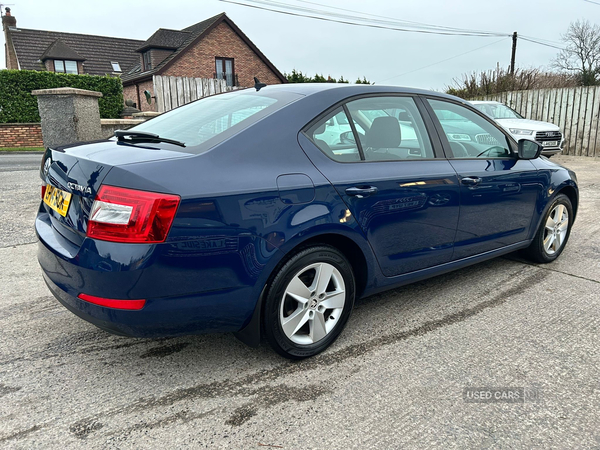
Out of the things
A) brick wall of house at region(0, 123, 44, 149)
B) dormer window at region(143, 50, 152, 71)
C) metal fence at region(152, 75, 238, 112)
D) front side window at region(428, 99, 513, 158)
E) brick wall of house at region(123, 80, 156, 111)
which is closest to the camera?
front side window at region(428, 99, 513, 158)

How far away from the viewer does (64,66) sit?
3088cm

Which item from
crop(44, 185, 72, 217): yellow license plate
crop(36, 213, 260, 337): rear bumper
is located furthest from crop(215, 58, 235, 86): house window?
crop(36, 213, 260, 337): rear bumper

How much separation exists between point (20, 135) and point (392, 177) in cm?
2032

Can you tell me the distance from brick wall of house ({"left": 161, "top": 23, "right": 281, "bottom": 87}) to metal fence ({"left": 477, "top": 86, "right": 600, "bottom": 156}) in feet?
60.0

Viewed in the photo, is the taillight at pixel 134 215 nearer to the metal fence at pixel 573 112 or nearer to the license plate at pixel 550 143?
the license plate at pixel 550 143

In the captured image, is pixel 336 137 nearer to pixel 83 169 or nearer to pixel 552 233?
pixel 83 169

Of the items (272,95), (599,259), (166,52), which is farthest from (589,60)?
(272,95)

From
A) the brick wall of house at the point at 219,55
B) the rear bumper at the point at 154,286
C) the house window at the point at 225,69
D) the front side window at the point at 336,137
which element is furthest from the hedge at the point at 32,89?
the rear bumper at the point at 154,286

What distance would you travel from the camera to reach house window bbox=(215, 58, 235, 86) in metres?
30.5

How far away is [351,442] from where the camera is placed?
2078mm

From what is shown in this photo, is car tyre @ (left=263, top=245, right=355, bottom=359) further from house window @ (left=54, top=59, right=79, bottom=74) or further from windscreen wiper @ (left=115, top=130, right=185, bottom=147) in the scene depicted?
house window @ (left=54, top=59, right=79, bottom=74)

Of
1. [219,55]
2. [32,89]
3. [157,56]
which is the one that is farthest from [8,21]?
[32,89]

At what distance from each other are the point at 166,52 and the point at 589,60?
3056 cm

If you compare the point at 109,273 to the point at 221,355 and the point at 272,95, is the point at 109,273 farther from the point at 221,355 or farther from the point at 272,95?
the point at 272,95
